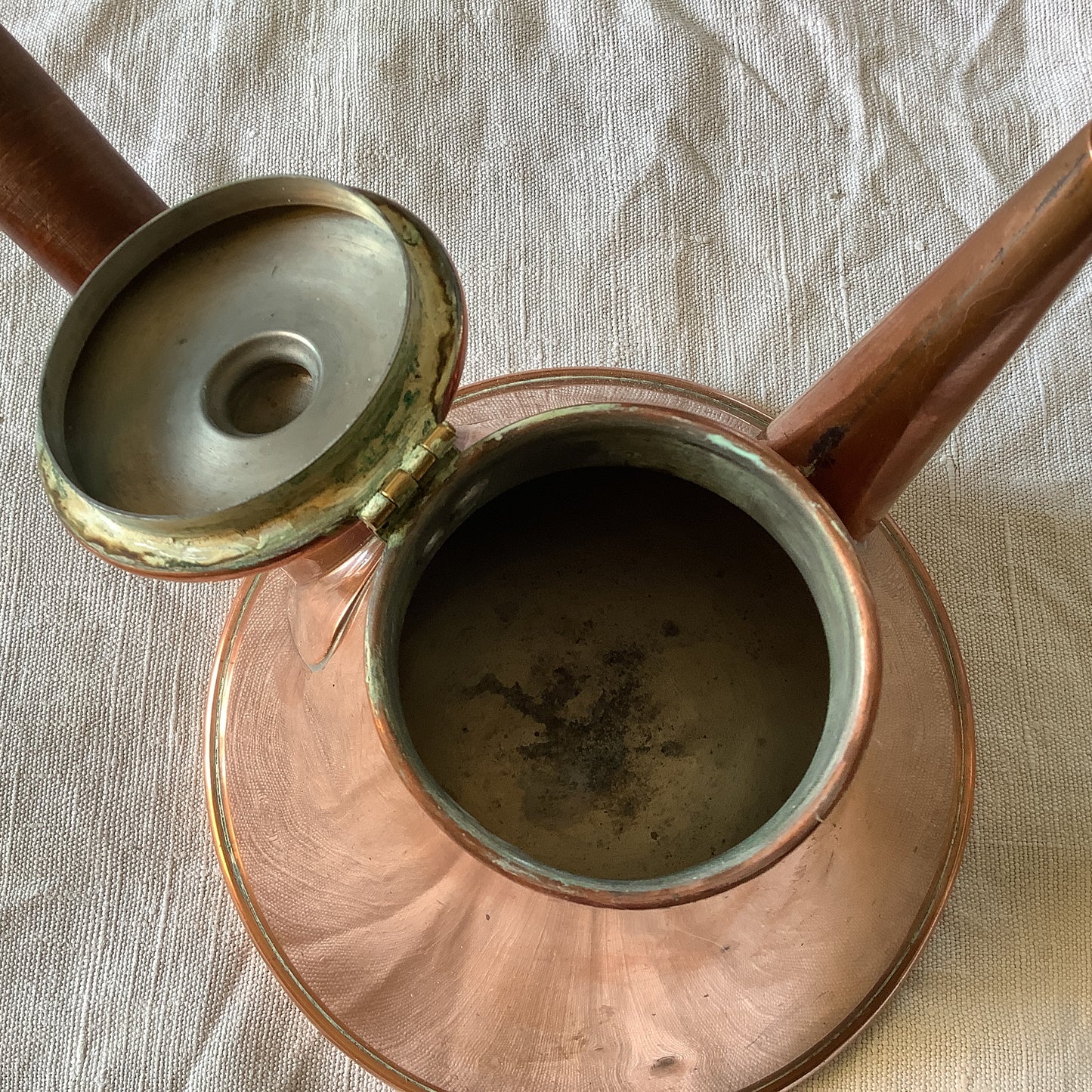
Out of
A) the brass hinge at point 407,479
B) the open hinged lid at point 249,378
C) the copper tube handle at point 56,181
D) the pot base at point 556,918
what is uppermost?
the copper tube handle at point 56,181

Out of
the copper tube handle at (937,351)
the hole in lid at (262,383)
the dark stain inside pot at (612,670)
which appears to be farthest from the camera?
the dark stain inside pot at (612,670)

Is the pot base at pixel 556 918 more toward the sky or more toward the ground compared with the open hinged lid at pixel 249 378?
more toward the ground

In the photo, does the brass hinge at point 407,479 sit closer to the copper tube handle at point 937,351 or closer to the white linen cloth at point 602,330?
the copper tube handle at point 937,351

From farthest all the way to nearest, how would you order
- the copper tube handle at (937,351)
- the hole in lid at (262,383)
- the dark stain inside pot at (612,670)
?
1. the dark stain inside pot at (612,670)
2. the hole in lid at (262,383)
3. the copper tube handle at (937,351)

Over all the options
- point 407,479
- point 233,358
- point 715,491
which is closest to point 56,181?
point 233,358

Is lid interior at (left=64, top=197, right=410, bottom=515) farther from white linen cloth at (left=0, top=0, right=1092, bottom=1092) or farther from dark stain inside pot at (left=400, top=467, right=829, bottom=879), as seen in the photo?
white linen cloth at (left=0, top=0, right=1092, bottom=1092)

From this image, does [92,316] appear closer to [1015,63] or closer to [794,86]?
[794,86]

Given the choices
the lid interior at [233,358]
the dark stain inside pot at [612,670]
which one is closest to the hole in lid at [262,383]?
the lid interior at [233,358]

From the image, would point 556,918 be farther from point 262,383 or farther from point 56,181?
point 56,181

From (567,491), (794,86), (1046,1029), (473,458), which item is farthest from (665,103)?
(1046,1029)
